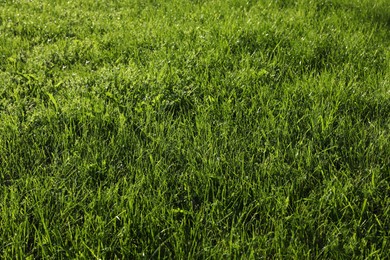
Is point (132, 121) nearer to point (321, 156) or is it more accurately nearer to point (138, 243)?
point (138, 243)

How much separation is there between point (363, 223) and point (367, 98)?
127cm

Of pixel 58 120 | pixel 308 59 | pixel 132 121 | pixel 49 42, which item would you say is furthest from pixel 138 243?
pixel 49 42

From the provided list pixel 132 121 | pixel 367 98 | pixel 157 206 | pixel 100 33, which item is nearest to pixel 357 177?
pixel 367 98

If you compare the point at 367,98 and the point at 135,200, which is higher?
the point at 367,98

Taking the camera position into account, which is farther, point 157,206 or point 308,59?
point 308,59

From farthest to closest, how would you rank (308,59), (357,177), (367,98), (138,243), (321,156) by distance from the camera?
(308,59)
(367,98)
(321,156)
(357,177)
(138,243)

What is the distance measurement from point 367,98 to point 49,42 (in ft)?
9.64

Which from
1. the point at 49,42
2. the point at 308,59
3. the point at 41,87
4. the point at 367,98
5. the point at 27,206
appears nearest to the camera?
the point at 27,206

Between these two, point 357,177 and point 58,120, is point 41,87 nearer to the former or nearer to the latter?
point 58,120

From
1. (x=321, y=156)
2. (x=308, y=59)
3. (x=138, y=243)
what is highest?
(x=308, y=59)

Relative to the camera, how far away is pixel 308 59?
3.74 metres

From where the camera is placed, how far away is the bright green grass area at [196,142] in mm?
2064

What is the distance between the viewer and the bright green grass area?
2.06m

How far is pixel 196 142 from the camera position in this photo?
105 inches
